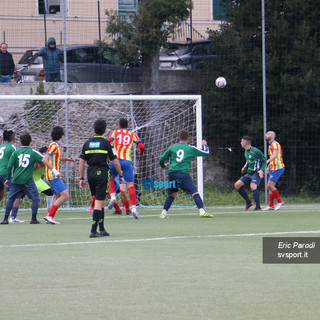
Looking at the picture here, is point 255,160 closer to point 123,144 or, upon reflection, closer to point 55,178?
point 123,144

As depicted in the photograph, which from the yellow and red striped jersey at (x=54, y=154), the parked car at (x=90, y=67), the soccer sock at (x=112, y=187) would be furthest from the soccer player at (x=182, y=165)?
the parked car at (x=90, y=67)

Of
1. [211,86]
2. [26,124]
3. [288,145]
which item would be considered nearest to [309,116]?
[288,145]

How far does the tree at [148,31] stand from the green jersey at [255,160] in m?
6.39

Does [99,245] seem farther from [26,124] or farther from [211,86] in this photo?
[211,86]

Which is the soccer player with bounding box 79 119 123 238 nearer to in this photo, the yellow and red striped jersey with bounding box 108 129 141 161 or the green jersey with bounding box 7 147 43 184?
the green jersey with bounding box 7 147 43 184

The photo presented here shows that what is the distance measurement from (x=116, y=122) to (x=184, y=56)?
194 inches

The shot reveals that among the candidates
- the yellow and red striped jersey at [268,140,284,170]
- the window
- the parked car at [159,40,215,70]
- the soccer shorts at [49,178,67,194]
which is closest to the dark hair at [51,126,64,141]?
the soccer shorts at [49,178,67,194]

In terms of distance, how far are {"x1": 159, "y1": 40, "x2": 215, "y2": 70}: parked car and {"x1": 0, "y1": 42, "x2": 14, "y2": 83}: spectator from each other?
15.8 feet

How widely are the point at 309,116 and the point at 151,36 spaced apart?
17.4 ft

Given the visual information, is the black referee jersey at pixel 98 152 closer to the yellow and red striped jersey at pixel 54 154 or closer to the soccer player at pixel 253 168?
the yellow and red striped jersey at pixel 54 154

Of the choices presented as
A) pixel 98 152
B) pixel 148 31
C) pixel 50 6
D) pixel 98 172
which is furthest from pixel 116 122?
pixel 50 6

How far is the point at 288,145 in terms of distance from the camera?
24.0 meters

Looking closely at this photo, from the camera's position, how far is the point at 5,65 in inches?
946

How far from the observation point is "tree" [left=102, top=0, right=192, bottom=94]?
78.0 feet
